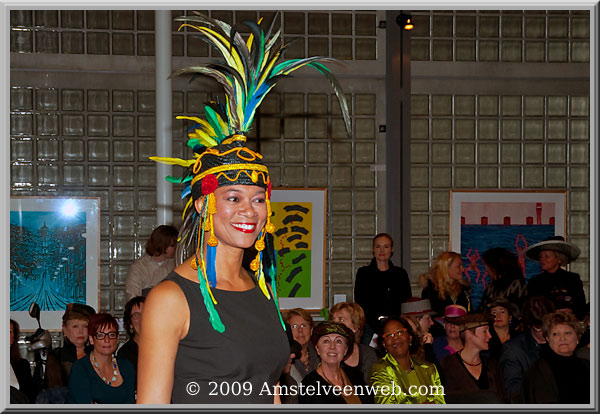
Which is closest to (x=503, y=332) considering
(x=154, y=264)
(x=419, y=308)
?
(x=419, y=308)

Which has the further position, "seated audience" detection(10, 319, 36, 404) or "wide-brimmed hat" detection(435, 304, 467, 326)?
"wide-brimmed hat" detection(435, 304, 467, 326)

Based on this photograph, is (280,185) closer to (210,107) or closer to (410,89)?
(410,89)

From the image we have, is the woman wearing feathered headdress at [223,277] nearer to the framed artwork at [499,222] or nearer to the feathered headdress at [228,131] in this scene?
the feathered headdress at [228,131]

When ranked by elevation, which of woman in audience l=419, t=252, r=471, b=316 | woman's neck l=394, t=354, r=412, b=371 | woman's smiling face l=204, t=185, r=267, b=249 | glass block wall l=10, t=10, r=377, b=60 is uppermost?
glass block wall l=10, t=10, r=377, b=60

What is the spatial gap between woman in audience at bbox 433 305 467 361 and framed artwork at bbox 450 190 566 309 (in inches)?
97.2

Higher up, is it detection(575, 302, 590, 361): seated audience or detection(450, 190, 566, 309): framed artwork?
detection(450, 190, 566, 309): framed artwork

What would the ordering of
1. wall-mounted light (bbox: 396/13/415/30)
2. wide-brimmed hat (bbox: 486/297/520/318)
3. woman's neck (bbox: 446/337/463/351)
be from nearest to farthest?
1. woman's neck (bbox: 446/337/463/351)
2. wide-brimmed hat (bbox: 486/297/520/318)
3. wall-mounted light (bbox: 396/13/415/30)

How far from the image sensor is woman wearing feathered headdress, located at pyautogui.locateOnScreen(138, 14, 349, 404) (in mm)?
2150

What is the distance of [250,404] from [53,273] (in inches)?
211

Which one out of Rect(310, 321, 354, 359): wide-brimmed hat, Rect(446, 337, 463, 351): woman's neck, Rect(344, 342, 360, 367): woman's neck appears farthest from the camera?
Rect(446, 337, 463, 351): woman's neck

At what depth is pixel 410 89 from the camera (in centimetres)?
740

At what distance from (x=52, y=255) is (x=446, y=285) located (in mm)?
3544

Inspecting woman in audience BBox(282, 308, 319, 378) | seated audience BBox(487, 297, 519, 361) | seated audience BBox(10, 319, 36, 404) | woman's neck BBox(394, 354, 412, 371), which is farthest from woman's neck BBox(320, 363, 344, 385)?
seated audience BBox(487, 297, 519, 361)

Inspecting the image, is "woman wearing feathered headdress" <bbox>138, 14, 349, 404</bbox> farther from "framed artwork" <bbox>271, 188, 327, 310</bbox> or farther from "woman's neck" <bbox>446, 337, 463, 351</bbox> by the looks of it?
"framed artwork" <bbox>271, 188, 327, 310</bbox>
